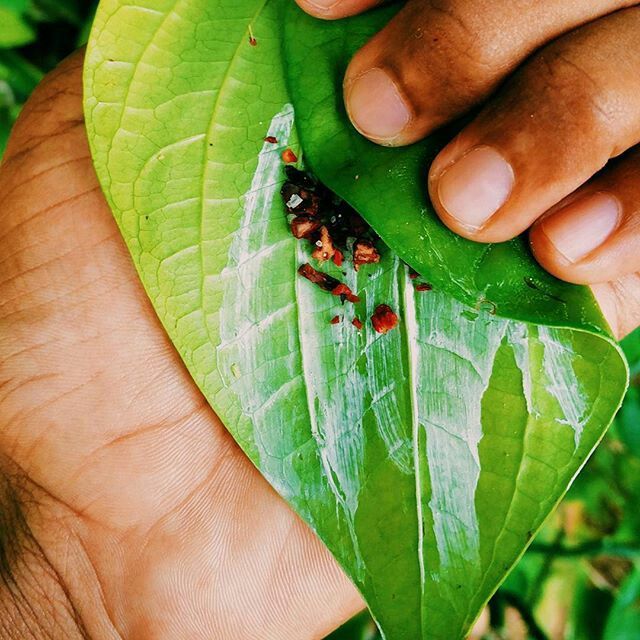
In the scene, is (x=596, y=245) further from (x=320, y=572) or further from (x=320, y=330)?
(x=320, y=572)

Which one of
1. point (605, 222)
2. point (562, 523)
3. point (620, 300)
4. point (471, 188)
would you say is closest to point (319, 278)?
point (471, 188)

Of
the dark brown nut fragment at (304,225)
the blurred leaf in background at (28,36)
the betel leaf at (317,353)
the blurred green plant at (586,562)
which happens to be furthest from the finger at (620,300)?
the blurred leaf in background at (28,36)

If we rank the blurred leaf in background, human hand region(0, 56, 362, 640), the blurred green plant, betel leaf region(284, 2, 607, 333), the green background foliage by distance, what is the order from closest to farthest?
betel leaf region(284, 2, 607, 333) < human hand region(0, 56, 362, 640) < the blurred leaf in background < the green background foliage < the blurred green plant

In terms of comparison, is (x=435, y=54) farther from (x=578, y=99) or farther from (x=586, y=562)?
(x=586, y=562)

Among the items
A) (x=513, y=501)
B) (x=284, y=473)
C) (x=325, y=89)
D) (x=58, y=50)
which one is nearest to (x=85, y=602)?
(x=284, y=473)

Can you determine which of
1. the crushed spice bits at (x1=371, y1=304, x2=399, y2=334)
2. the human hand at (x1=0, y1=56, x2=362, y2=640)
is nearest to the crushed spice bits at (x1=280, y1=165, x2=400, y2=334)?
the crushed spice bits at (x1=371, y1=304, x2=399, y2=334)

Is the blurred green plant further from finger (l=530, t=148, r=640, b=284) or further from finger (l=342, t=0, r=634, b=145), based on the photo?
finger (l=342, t=0, r=634, b=145)
